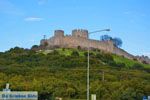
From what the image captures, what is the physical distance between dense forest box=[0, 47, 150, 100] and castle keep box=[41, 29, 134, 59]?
16.4 ft

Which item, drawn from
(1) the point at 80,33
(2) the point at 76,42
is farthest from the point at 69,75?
(1) the point at 80,33

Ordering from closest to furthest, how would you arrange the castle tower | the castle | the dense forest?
the dense forest → the castle → the castle tower

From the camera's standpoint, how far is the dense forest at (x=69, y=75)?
76875 mm

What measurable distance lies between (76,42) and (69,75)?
61.5 metres

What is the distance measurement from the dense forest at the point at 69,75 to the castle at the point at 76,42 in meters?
5.02

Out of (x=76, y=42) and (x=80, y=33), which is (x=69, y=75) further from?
(x=80, y=33)

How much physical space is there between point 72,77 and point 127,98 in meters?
44.0

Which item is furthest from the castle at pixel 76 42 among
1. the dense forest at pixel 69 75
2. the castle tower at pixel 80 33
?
the dense forest at pixel 69 75

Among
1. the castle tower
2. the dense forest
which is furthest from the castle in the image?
the dense forest

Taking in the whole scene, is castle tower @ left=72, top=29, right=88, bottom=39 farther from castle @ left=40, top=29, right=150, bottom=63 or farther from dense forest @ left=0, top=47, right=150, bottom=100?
dense forest @ left=0, top=47, right=150, bottom=100

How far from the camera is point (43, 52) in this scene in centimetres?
16812

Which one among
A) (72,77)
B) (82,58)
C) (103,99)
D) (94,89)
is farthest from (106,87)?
(82,58)

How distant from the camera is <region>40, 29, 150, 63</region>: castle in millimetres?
175875

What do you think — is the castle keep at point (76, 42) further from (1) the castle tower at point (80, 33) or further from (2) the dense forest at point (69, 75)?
(2) the dense forest at point (69, 75)
